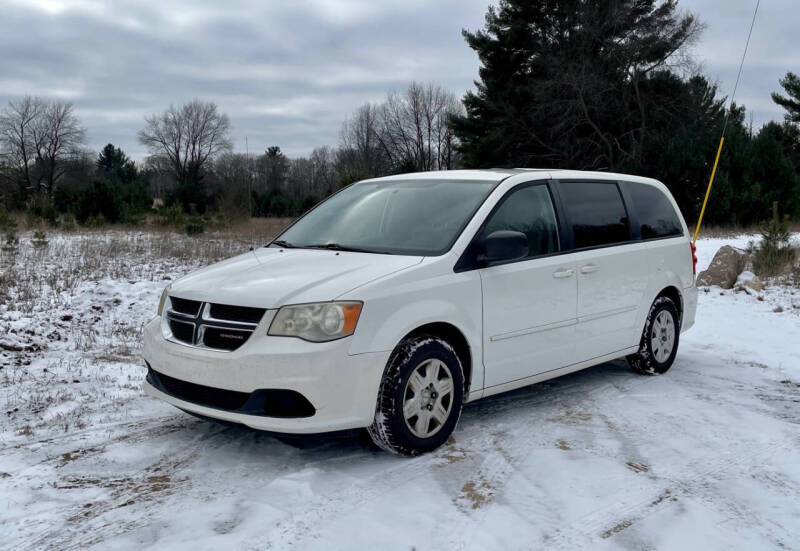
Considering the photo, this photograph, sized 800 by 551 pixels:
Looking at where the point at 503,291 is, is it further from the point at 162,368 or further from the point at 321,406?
the point at 162,368

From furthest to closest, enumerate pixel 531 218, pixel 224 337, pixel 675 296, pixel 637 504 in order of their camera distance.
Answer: pixel 675 296, pixel 531 218, pixel 224 337, pixel 637 504

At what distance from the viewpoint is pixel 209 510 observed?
3580 mm

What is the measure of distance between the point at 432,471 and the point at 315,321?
111 cm

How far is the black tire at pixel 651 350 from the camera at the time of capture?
6.40 meters

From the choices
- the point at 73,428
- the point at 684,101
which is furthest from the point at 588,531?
the point at 684,101

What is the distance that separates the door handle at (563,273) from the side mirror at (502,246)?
665 mm

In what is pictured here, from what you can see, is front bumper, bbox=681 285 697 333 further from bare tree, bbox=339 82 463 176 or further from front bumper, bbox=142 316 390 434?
bare tree, bbox=339 82 463 176

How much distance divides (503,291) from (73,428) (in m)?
3.08

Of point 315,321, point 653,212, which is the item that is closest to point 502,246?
point 315,321

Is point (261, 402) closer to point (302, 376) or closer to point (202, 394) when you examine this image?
point (302, 376)

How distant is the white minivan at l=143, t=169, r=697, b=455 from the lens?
Result: 3.94 m

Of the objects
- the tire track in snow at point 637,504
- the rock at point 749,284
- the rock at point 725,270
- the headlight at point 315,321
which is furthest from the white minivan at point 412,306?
the rock at point 725,270

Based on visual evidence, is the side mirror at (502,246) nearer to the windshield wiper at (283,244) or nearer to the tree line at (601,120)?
the windshield wiper at (283,244)

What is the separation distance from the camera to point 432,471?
4.13 meters
